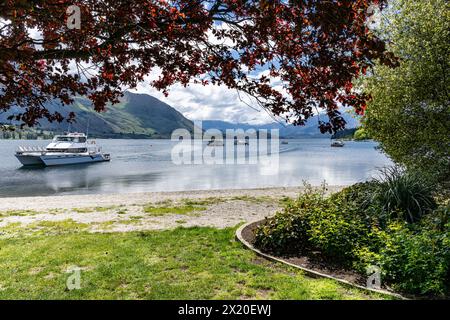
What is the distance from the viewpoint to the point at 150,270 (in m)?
7.77

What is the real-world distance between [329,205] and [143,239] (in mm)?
5838

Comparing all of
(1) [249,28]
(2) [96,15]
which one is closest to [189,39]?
(1) [249,28]

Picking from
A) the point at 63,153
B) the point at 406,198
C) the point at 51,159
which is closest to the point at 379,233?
the point at 406,198

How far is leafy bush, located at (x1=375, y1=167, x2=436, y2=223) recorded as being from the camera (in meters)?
10.4

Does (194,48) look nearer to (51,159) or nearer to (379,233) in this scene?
(379,233)

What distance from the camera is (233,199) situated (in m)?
20.8

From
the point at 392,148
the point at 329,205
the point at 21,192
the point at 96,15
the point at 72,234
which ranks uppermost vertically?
the point at 96,15

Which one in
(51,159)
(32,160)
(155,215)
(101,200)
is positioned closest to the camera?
(155,215)

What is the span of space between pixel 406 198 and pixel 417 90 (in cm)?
743

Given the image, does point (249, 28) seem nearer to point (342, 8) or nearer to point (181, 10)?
point (181, 10)

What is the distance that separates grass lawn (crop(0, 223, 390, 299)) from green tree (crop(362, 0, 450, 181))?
10520mm

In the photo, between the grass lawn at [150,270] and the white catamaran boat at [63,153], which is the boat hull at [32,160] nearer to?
the white catamaran boat at [63,153]

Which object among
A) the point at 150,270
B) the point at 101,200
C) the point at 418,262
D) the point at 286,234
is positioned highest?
the point at 418,262

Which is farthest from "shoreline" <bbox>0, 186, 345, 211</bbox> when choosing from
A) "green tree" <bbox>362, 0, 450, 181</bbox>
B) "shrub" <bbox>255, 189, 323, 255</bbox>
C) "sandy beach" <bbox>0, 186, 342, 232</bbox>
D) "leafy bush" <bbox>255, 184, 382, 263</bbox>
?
"leafy bush" <bbox>255, 184, 382, 263</bbox>
